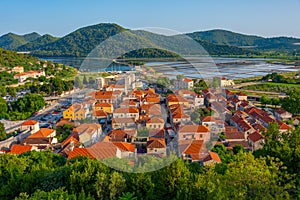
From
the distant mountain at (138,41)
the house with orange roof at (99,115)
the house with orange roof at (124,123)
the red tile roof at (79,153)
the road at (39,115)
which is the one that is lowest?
the road at (39,115)

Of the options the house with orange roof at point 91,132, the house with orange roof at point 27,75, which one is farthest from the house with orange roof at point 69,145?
the house with orange roof at point 27,75

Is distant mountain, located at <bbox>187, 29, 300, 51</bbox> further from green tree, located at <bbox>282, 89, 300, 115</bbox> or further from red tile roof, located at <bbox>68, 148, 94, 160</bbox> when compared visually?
red tile roof, located at <bbox>68, 148, 94, 160</bbox>

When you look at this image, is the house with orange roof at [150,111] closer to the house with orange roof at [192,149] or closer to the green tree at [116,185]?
the house with orange roof at [192,149]

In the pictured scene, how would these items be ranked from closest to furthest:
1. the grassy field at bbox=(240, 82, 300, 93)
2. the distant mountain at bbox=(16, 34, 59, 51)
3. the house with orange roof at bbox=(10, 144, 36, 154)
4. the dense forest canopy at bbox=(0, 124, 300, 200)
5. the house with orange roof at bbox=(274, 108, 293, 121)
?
the dense forest canopy at bbox=(0, 124, 300, 200), the house with orange roof at bbox=(10, 144, 36, 154), the house with orange roof at bbox=(274, 108, 293, 121), the grassy field at bbox=(240, 82, 300, 93), the distant mountain at bbox=(16, 34, 59, 51)

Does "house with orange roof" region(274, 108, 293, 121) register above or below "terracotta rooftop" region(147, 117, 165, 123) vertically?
below

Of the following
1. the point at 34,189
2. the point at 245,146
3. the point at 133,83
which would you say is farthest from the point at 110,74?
the point at 34,189

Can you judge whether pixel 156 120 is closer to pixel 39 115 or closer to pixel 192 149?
pixel 192 149

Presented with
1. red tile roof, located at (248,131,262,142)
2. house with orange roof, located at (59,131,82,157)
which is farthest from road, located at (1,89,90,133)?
red tile roof, located at (248,131,262,142)
